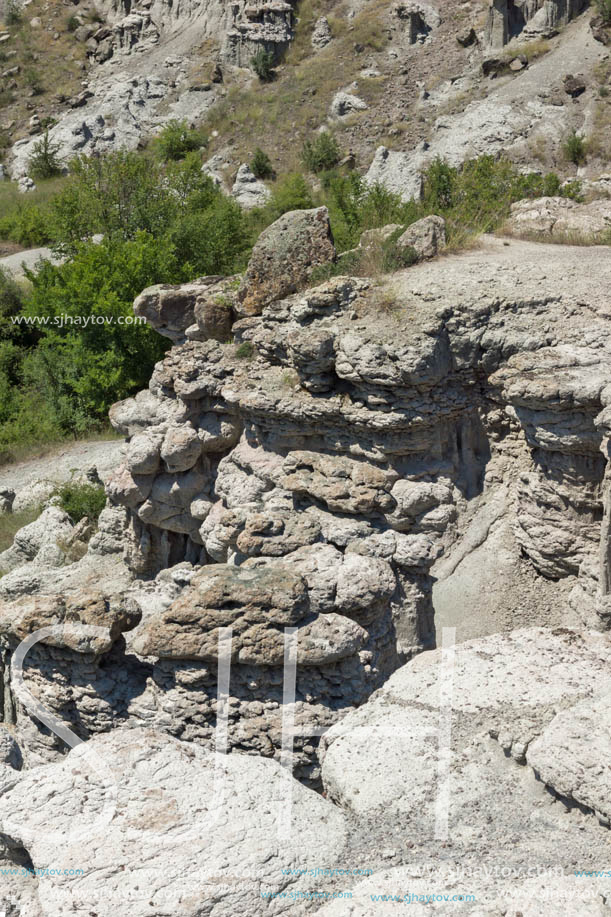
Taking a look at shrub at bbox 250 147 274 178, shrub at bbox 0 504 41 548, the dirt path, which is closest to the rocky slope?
shrub at bbox 0 504 41 548

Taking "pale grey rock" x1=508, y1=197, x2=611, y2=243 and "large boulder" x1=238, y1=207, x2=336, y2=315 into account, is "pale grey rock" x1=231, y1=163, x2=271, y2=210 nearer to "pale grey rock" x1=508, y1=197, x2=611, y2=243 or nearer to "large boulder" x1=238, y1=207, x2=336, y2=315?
"pale grey rock" x1=508, y1=197, x2=611, y2=243

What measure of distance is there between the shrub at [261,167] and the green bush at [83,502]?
24.4 metres

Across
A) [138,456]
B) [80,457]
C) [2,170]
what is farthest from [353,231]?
[2,170]

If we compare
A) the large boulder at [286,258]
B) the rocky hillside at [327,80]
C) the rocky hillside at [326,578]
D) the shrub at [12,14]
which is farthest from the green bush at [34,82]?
the large boulder at [286,258]

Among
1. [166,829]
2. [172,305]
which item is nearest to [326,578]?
[166,829]

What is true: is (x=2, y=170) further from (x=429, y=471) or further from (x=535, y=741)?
(x=535, y=741)

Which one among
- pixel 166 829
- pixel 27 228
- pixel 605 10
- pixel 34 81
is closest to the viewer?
pixel 166 829

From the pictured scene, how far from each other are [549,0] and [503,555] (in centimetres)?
3306

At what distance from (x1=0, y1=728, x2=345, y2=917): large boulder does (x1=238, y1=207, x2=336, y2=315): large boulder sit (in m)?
7.17

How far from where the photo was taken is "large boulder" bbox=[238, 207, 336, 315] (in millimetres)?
11930

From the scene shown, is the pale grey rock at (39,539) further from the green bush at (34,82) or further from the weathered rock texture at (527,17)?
the green bush at (34,82)

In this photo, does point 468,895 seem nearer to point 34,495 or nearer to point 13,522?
point 13,522

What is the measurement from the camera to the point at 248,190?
3566 cm

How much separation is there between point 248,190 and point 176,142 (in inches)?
228
